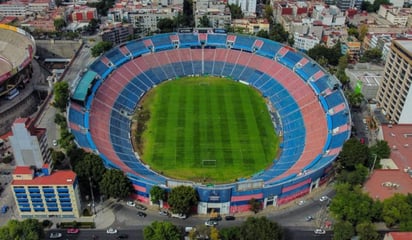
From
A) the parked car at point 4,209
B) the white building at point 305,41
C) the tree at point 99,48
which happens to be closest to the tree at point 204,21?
the white building at point 305,41

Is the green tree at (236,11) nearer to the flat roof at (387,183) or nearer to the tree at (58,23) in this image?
the tree at (58,23)

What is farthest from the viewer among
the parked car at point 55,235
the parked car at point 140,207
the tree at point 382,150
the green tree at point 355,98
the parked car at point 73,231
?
the green tree at point 355,98

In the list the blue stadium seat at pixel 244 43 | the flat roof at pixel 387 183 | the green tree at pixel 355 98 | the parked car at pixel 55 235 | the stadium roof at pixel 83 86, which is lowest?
the parked car at pixel 55 235

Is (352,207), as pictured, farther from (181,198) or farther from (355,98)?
(355,98)

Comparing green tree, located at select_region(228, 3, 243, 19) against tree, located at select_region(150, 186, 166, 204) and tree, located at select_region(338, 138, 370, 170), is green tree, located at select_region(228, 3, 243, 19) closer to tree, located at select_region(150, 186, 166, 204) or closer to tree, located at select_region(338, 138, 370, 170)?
tree, located at select_region(338, 138, 370, 170)

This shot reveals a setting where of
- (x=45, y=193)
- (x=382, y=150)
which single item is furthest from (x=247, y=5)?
(x=45, y=193)

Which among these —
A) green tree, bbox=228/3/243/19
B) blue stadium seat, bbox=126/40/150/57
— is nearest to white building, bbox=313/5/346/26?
green tree, bbox=228/3/243/19

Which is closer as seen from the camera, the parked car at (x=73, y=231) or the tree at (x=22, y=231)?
the tree at (x=22, y=231)
